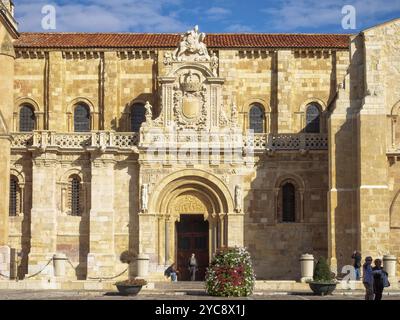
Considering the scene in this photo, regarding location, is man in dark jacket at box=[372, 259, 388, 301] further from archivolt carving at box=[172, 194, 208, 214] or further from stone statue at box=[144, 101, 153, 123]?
stone statue at box=[144, 101, 153, 123]

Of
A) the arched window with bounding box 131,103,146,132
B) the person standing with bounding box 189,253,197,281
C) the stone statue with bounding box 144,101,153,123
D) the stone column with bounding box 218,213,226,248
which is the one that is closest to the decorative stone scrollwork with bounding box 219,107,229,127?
the stone statue with bounding box 144,101,153,123

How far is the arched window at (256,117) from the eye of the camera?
49.2 meters

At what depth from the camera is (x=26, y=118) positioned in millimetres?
49656

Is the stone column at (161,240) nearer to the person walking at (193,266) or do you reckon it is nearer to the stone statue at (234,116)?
the person walking at (193,266)

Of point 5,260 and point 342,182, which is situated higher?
point 342,182

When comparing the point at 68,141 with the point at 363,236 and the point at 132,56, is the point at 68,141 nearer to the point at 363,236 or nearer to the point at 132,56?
the point at 132,56

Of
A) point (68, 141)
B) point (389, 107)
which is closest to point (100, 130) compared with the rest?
point (68, 141)

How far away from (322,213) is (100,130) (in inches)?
497

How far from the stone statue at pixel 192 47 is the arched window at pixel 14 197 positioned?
10632 mm

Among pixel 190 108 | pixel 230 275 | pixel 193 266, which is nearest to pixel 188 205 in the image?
pixel 193 266

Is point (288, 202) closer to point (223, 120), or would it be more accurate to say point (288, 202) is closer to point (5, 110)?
point (223, 120)

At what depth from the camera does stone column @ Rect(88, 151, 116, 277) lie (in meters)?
44.7

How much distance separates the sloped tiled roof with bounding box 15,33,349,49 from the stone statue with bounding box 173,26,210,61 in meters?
3.05

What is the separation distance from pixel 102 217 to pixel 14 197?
497 centimetres
